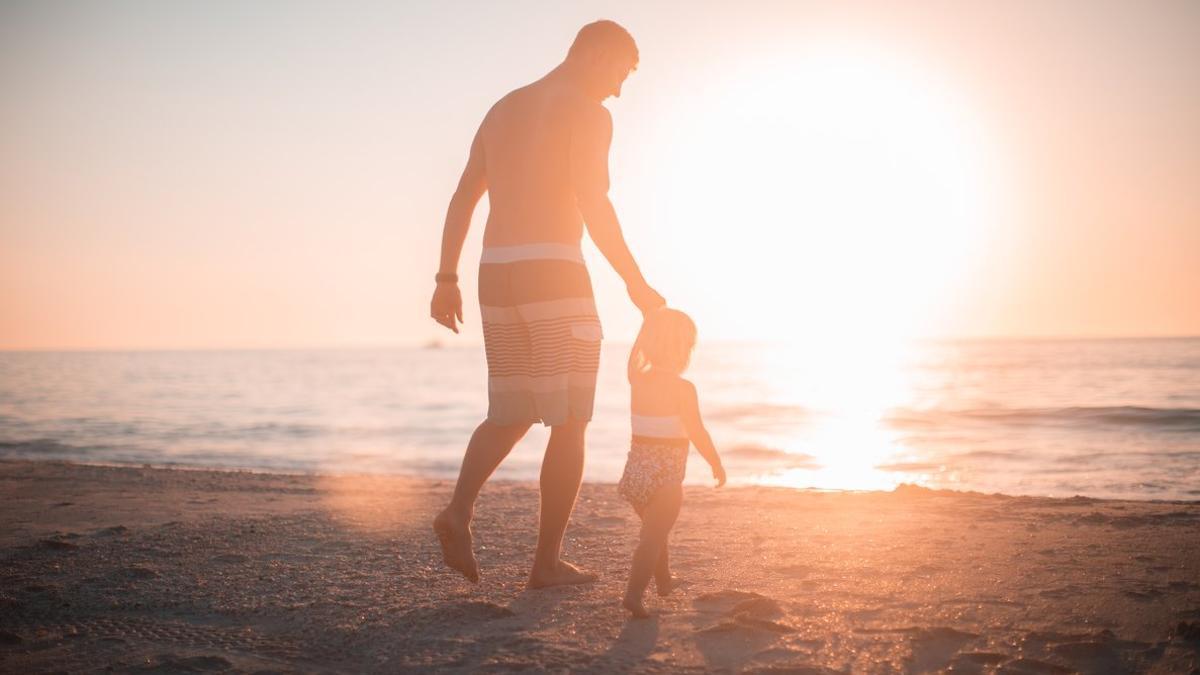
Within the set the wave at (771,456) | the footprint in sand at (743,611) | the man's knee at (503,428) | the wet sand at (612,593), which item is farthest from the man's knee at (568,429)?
the wave at (771,456)

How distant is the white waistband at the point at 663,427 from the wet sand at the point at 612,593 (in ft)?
2.03

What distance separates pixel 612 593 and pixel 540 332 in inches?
41.4

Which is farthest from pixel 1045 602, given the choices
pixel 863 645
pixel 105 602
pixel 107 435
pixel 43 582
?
pixel 107 435

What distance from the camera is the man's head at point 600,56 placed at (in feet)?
11.0

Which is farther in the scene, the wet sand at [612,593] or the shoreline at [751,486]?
the shoreline at [751,486]

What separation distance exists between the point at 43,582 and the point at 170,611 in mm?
789

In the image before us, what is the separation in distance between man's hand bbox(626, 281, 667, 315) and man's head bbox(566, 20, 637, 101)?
794 millimetres

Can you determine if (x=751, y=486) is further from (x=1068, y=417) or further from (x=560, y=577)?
(x=1068, y=417)

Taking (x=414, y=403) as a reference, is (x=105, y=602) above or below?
above

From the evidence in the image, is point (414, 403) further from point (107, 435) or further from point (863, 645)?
point (863, 645)

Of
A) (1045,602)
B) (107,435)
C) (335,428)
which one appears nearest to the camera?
(1045,602)

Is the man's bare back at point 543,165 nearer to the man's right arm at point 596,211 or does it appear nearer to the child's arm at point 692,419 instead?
the man's right arm at point 596,211

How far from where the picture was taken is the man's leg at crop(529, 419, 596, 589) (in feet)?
11.0

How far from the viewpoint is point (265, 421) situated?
62.6 feet
